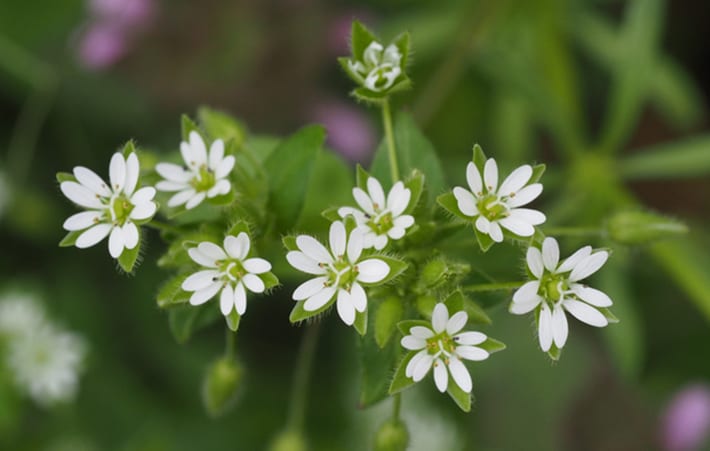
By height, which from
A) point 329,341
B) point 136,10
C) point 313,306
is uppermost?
point 136,10

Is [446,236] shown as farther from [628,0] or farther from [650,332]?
[628,0]

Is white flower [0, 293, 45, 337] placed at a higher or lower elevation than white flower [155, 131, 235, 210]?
lower

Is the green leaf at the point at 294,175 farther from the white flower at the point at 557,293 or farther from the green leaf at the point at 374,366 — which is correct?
the white flower at the point at 557,293

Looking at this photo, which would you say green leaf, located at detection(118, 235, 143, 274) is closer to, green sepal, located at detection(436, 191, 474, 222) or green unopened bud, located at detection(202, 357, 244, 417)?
green unopened bud, located at detection(202, 357, 244, 417)

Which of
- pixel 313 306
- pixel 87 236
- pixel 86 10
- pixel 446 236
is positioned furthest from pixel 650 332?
pixel 86 10

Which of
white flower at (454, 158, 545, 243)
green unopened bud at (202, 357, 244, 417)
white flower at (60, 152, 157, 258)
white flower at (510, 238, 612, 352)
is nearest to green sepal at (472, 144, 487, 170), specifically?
white flower at (454, 158, 545, 243)

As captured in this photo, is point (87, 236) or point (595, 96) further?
point (595, 96)
